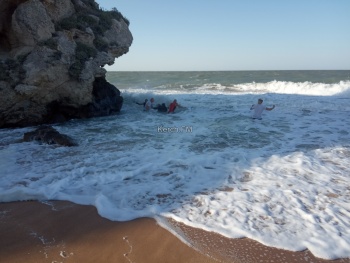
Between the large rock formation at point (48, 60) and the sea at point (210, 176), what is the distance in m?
1.07

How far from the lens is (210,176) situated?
4.90m

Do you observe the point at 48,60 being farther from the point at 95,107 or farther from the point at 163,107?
the point at 163,107

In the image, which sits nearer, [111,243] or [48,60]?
[111,243]

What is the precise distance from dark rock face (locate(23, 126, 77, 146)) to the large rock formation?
7.18 ft

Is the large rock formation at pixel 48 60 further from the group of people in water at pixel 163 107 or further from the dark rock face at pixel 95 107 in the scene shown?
the group of people in water at pixel 163 107

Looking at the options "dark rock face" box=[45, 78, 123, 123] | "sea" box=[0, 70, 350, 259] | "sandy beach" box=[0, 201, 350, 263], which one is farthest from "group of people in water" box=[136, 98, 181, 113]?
"sandy beach" box=[0, 201, 350, 263]

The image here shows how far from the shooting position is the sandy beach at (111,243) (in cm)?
280

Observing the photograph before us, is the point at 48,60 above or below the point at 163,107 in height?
above

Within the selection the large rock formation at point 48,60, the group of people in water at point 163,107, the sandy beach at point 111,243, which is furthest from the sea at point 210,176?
the group of people in water at point 163,107

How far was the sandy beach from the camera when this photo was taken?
2.80m

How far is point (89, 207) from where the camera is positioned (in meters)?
3.82

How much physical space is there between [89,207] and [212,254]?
179cm

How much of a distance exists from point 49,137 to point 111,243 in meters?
4.82

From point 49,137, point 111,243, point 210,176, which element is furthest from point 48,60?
point 111,243
